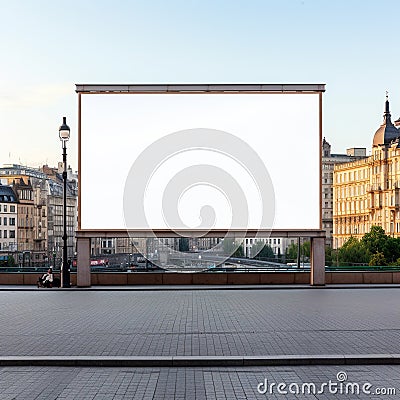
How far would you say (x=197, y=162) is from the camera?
3020 cm

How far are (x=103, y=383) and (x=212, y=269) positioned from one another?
21711mm

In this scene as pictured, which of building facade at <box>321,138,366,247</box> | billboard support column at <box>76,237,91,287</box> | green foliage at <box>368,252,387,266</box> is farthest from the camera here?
building facade at <box>321,138,366,247</box>

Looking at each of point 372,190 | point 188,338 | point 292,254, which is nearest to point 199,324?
point 188,338

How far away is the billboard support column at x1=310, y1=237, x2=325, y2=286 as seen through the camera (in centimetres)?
3094

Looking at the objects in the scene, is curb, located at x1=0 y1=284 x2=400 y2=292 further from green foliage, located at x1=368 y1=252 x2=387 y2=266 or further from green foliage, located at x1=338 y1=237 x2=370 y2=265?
green foliage, located at x1=338 y1=237 x2=370 y2=265

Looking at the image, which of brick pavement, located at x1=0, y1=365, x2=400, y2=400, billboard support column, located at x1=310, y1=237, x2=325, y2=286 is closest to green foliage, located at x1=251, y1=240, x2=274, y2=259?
billboard support column, located at x1=310, y1=237, x2=325, y2=286

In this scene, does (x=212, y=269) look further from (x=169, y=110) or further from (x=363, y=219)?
(x=363, y=219)

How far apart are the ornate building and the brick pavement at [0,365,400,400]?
108908 mm

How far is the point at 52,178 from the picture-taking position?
504 feet

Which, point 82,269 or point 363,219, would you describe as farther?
point 363,219

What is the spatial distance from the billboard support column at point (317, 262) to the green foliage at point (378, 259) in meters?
49.2

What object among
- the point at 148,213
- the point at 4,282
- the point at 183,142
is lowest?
the point at 4,282

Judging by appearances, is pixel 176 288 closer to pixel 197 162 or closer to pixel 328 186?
pixel 197 162

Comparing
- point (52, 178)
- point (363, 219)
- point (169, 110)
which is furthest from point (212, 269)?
point (52, 178)
